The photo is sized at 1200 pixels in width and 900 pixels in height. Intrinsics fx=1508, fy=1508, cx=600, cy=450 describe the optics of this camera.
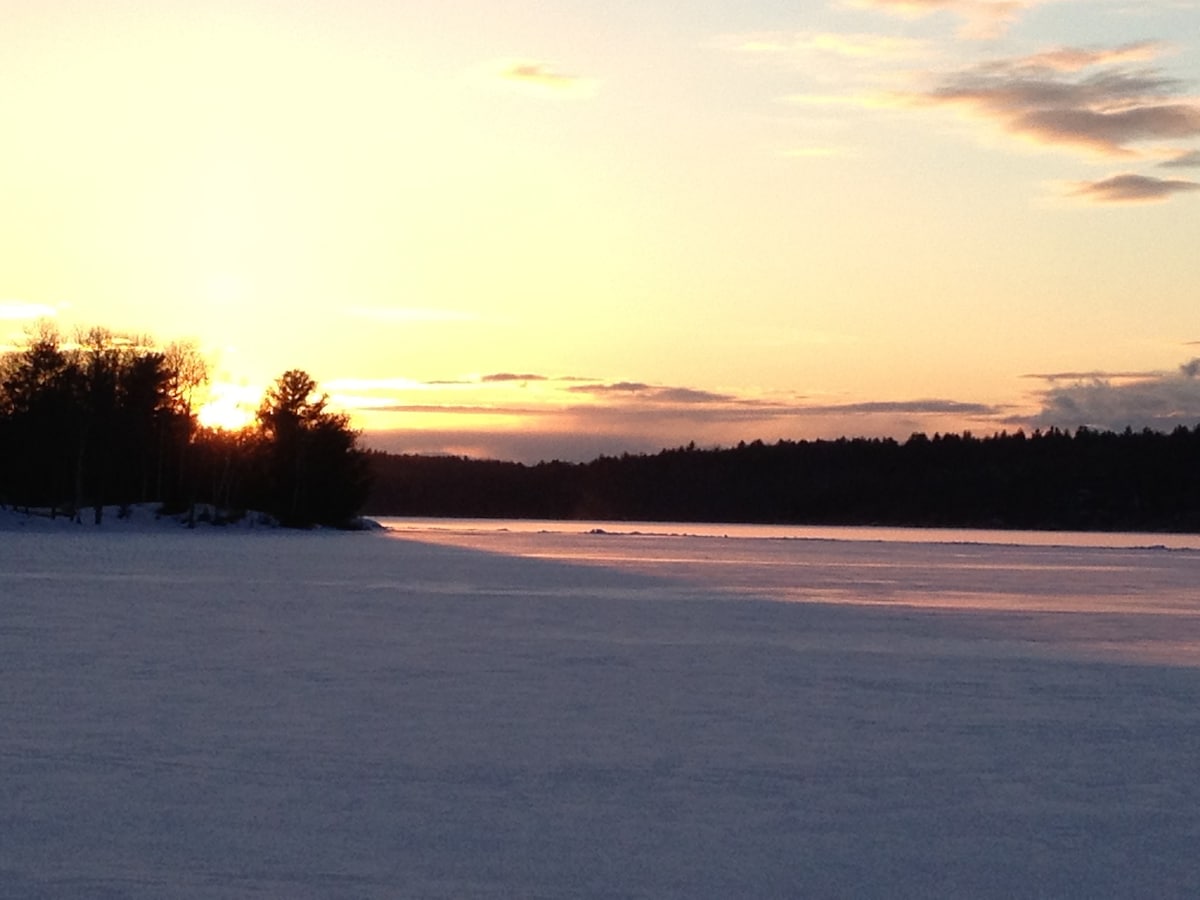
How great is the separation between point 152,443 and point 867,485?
9685 cm

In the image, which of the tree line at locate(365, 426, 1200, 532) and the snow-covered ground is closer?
the snow-covered ground

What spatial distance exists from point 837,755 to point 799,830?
7.08ft

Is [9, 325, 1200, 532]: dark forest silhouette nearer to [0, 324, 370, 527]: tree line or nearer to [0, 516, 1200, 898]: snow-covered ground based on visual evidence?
[0, 324, 370, 527]: tree line

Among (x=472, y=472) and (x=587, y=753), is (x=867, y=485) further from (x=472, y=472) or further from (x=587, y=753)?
(x=587, y=753)

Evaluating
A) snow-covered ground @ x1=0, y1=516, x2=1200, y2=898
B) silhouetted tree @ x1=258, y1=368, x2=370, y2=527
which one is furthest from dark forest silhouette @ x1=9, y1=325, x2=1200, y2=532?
snow-covered ground @ x1=0, y1=516, x2=1200, y2=898

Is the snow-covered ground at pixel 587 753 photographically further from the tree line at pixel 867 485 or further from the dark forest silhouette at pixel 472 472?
the tree line at pixel 867 485

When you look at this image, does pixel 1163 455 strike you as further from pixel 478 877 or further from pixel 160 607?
pixel 478 877

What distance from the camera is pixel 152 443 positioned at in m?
72.2

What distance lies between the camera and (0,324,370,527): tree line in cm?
6519

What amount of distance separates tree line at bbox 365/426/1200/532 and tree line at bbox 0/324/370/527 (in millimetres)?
42940

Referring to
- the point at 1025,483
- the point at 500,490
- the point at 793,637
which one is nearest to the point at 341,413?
the point at 793,637

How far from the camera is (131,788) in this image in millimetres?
Answer: 8250

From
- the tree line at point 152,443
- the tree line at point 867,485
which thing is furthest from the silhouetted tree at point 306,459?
the tree line at point 867,485

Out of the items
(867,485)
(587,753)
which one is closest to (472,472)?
(867,485)
